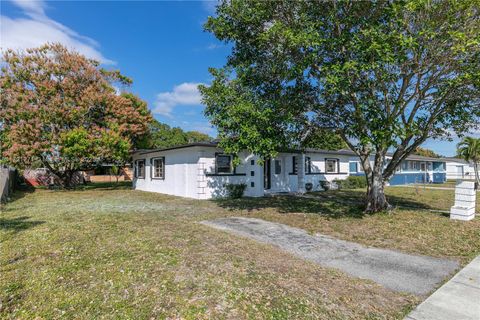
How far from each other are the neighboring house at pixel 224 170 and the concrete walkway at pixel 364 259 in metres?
5.54

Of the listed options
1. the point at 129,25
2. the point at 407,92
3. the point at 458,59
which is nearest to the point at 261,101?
the point at 407,92

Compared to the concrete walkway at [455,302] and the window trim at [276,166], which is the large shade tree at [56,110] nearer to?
the window trim at [276,166]

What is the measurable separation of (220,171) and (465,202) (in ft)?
33.9

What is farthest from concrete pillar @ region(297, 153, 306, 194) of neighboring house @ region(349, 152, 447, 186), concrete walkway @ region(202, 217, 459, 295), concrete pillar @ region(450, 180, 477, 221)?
concrete walkway @ region(202, 217, 459, 295)

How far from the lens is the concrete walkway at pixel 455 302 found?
339 cm

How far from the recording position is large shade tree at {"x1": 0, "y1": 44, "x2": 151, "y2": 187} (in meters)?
17.0

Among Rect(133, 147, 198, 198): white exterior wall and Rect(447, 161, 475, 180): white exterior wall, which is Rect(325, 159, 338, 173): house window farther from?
Rect(447, 161, 475, 180): white exterior wall

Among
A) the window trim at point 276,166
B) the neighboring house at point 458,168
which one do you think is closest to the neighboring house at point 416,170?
the neighboring house at point 458,168

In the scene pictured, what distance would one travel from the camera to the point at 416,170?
3153 centimetres

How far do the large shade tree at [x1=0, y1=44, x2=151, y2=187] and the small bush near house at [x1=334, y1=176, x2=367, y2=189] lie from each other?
1576 cm

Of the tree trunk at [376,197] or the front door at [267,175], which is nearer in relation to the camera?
the tree trunk at [376,197]

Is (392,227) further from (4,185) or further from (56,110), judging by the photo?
(56,110)

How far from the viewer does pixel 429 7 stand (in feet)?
22.9

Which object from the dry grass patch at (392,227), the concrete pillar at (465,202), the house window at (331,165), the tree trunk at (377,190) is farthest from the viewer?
the house window at (331,165)
